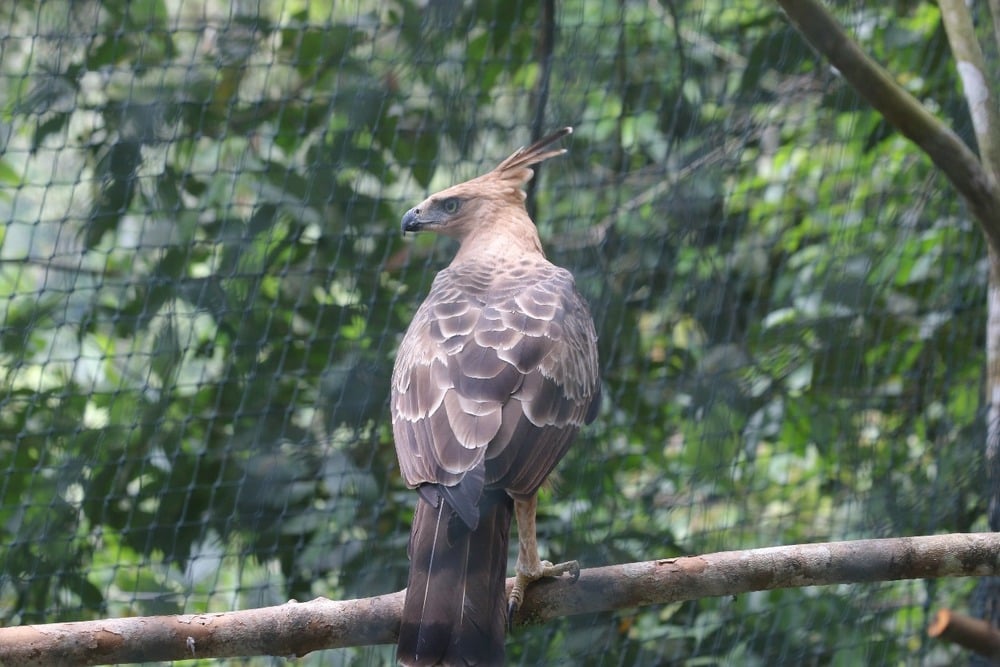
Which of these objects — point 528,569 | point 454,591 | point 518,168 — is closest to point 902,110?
point 518,168

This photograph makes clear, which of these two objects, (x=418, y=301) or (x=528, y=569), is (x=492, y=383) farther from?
(x=418, y=301)

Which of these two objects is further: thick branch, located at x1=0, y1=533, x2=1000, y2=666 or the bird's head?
the bird's head

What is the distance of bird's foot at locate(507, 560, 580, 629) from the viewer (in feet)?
7.54

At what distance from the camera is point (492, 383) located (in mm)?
2303

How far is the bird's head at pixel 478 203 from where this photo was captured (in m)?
3.09

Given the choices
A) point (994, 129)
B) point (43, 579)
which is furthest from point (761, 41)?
point (43, 579)

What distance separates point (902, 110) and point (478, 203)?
3.39 feet

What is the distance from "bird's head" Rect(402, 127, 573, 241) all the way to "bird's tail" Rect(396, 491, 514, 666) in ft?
3.68

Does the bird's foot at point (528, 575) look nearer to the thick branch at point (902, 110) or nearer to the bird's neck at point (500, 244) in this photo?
the bird's neck at point (500, 244)

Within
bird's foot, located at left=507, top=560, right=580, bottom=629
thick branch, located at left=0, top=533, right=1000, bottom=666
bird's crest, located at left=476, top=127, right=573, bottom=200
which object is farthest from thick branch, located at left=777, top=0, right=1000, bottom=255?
bird's foot, located at left=507, top=560, right=580, bottom=629

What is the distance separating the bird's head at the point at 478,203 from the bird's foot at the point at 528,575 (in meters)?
1.06

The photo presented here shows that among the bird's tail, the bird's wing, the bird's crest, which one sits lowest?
the bird's tail

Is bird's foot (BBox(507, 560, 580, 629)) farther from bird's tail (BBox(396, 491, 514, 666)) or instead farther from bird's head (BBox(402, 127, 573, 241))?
bird's head (BBox(402, 127, 573, 241))

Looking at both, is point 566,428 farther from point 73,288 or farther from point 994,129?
point 73,288
